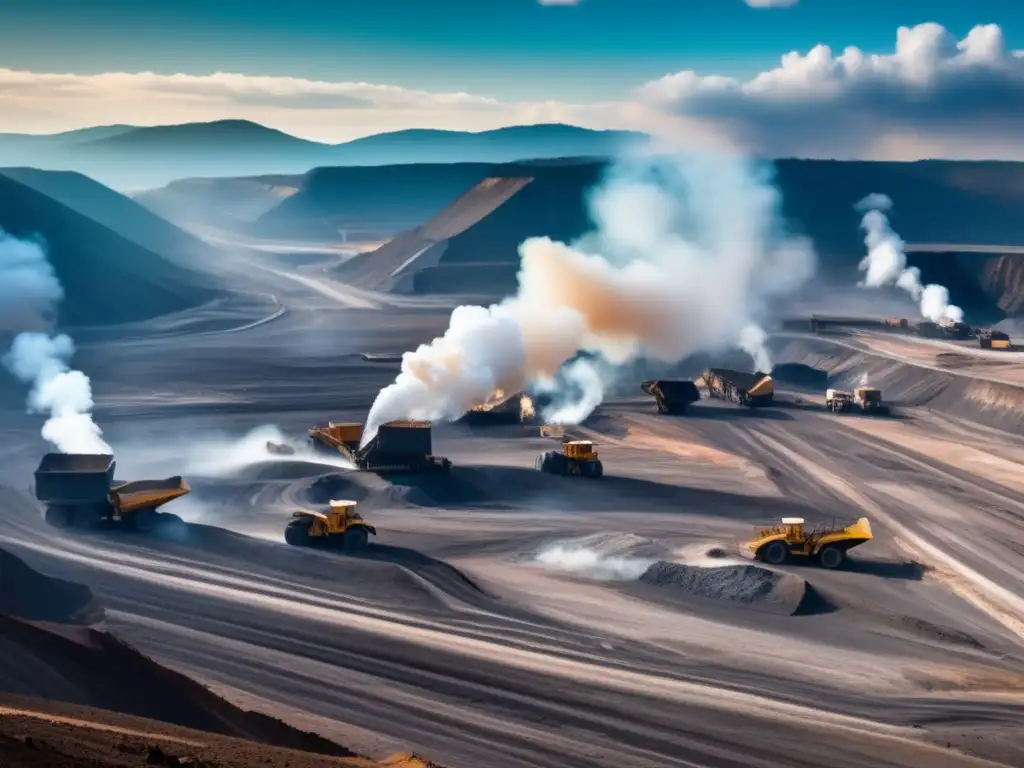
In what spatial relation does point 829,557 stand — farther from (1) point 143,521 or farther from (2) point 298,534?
(1) point 143,521

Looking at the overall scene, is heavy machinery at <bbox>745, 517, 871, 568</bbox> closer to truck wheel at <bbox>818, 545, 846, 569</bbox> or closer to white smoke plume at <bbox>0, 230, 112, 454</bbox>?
truck wheel at <bbox>818, 545, 846, 569</bbox>

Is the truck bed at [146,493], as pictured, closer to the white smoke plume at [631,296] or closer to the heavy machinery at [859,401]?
the white smoke plume at [631,296]

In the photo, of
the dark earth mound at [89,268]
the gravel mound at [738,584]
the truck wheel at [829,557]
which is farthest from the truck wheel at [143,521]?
the dark earth mound at [89,268]

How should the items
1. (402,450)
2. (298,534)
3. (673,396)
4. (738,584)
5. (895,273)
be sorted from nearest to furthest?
(738,584) → (298,534) → (402,450) → (673,396) → (895,273)

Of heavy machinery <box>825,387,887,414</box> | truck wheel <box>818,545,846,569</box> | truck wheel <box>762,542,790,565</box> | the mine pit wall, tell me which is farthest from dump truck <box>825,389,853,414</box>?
truck wheel <box>762,542,790,565</box>

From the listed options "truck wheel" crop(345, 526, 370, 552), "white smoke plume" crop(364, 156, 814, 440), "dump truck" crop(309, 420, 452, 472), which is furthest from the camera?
"white smoke plume" crop(364, 156, 814, 440)

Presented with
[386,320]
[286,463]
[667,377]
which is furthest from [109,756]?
[386,320]

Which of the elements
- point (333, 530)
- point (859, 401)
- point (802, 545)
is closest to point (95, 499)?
point (333, 530)
